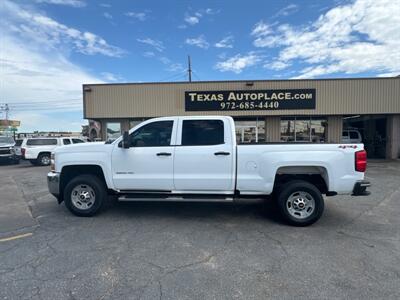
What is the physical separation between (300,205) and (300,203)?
4 cm

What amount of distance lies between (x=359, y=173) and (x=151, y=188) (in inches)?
155

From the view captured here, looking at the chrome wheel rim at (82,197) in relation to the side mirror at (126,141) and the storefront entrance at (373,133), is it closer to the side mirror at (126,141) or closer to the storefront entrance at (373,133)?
the side mirror at (126,141)

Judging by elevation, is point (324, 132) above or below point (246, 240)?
above

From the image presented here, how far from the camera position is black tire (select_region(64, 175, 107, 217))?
17.4ft

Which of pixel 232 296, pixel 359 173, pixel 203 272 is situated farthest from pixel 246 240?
pixel 359 173

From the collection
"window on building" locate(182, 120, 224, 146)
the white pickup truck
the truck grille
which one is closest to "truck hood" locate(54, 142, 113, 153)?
the white pickup truck

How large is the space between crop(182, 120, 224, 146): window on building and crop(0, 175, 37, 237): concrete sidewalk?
348cm

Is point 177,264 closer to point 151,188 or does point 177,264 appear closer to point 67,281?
point 67,281

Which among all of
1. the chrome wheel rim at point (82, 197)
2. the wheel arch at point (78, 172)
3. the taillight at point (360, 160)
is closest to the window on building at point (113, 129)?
the wheel arch at point (78, 172)

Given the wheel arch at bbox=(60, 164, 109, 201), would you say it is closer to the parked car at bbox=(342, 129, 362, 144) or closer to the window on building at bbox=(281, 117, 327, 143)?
the window on building at bbox=(281, 117, 327, 143)

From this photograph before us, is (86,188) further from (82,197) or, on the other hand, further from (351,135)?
(351,135)

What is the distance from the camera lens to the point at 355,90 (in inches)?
638

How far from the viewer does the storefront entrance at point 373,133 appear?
18109 millimetres

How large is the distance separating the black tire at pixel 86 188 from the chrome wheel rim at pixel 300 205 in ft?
12.1
